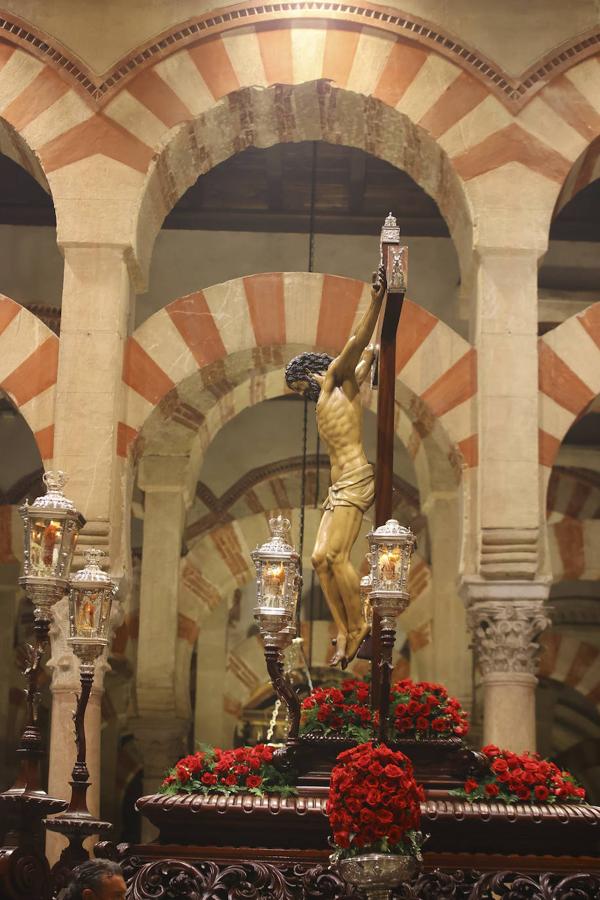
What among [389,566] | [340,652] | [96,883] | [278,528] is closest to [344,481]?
[340,652]

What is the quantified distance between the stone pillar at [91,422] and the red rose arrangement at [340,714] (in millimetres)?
1964

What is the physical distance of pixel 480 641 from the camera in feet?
25.4

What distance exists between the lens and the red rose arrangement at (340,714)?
5.86m

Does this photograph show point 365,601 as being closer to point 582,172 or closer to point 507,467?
point 507,467

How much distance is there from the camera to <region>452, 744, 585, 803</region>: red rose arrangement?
551 cm

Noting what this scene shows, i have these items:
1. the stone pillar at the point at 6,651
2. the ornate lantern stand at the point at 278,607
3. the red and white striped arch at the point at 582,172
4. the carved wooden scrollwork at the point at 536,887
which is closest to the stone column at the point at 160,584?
the stone pillar at the point at 6,651

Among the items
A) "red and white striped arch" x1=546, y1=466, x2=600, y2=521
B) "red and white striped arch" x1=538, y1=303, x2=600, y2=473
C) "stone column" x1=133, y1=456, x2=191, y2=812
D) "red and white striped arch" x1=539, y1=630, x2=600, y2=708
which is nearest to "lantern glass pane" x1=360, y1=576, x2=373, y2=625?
"red and white striped arch" x1=538, y1=303, x2=600, y2=473

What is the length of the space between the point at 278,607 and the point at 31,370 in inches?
123

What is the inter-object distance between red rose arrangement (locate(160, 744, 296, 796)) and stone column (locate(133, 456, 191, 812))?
4379mm

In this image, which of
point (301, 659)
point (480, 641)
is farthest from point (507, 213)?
point (301, 659)

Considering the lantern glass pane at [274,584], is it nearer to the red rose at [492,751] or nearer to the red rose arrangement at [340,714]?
the red rose arrangement at [340,714]

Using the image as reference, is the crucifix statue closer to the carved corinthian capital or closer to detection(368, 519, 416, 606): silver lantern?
detection(368, 519, 416, 606): silver lantern

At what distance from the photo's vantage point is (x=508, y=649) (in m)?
7.66

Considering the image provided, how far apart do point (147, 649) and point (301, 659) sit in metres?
3.91
